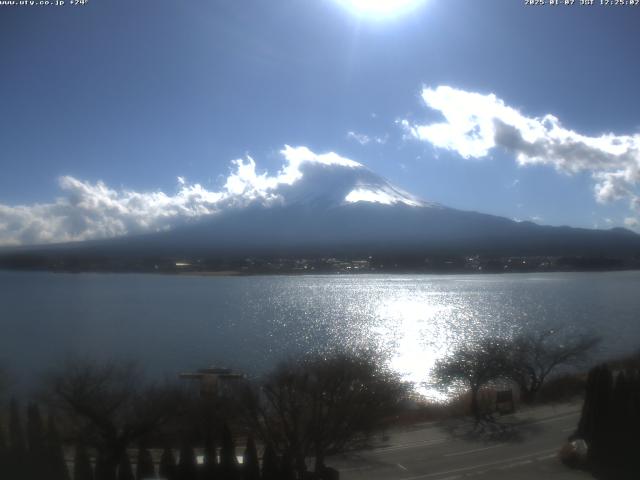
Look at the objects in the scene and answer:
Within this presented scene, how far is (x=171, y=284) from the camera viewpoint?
17.2 m

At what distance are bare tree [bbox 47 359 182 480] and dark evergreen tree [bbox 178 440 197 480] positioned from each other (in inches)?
18.0

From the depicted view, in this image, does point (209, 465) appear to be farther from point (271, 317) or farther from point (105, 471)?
point (271, 317)

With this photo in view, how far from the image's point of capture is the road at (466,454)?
3564 mm

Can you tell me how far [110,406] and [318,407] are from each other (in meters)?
1.52

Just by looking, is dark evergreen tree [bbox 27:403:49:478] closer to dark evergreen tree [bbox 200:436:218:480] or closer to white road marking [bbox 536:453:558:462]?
dark evergreen tree [bbox 200:436:218:480]

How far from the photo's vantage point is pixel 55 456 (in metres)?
3.42

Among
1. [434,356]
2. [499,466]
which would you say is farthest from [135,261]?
[499,466]

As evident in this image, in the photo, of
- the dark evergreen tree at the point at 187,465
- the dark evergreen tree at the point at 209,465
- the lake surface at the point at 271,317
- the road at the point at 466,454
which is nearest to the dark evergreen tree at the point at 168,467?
the dark evergreen tree at the point at 187,465

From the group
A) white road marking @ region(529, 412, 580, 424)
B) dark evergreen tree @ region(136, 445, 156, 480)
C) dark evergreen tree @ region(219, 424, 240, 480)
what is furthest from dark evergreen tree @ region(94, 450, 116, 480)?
white road marking @ region(529, 412, 580, 424)

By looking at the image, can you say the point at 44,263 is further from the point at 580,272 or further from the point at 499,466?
the point at 580,272

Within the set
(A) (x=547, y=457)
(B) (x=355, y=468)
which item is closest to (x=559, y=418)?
(A) (x=547, y=457)

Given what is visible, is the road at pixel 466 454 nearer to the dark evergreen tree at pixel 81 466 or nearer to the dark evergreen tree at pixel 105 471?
the dark evergreen tree at pixel 105 471

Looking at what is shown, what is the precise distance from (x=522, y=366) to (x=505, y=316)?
16.0 ft

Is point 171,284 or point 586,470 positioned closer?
point 586,470
